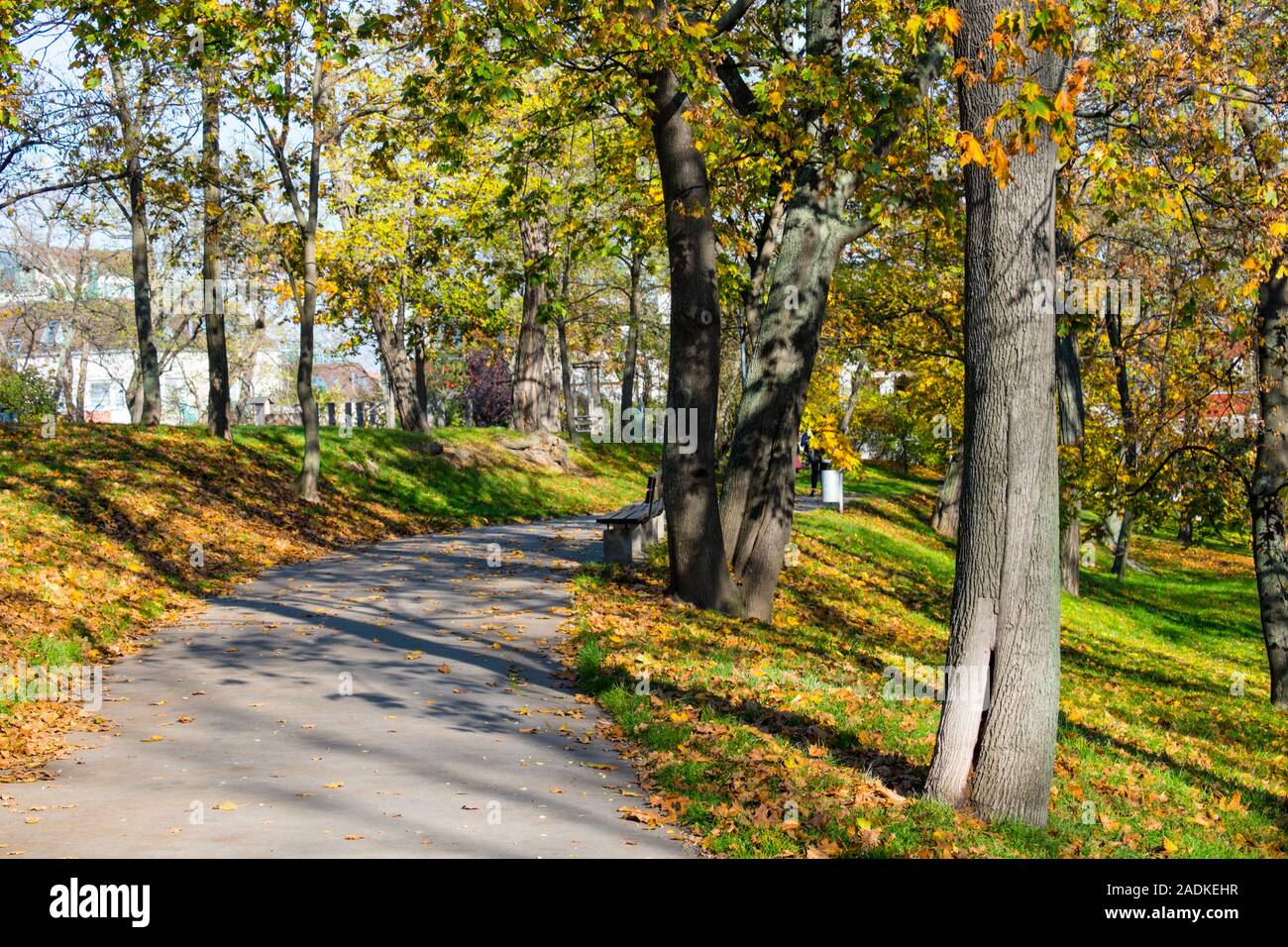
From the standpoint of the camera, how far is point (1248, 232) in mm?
11742

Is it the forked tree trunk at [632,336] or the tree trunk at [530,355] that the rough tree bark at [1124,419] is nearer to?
the tree trunk at [530,355]

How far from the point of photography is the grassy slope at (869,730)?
6691mm

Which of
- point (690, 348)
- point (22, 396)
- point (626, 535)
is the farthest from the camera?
point (22, 396)

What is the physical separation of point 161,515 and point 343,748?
917 cm

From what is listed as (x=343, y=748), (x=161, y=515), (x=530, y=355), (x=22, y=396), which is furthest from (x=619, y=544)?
(x=22, y=396)

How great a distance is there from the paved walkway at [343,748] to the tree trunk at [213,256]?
25.8ft

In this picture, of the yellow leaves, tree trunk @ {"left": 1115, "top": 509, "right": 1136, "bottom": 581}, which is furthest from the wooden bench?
tree trunk @ {"left": 1115, "top": 509, "right": 1136, "bottom": 581}

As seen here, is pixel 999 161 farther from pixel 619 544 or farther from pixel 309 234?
pixel 309 234

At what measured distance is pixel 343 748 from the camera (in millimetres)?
7836

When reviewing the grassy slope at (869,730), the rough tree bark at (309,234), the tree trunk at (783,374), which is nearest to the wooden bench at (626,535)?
the grassy slope at (869,730)

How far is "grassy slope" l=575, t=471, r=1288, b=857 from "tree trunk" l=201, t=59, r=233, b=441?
28.3ft

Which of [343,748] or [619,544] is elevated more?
[619,544]

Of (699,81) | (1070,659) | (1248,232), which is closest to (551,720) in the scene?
(699,81)

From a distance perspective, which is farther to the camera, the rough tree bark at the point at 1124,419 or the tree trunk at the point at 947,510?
the tree trunk at the point at 947,510
